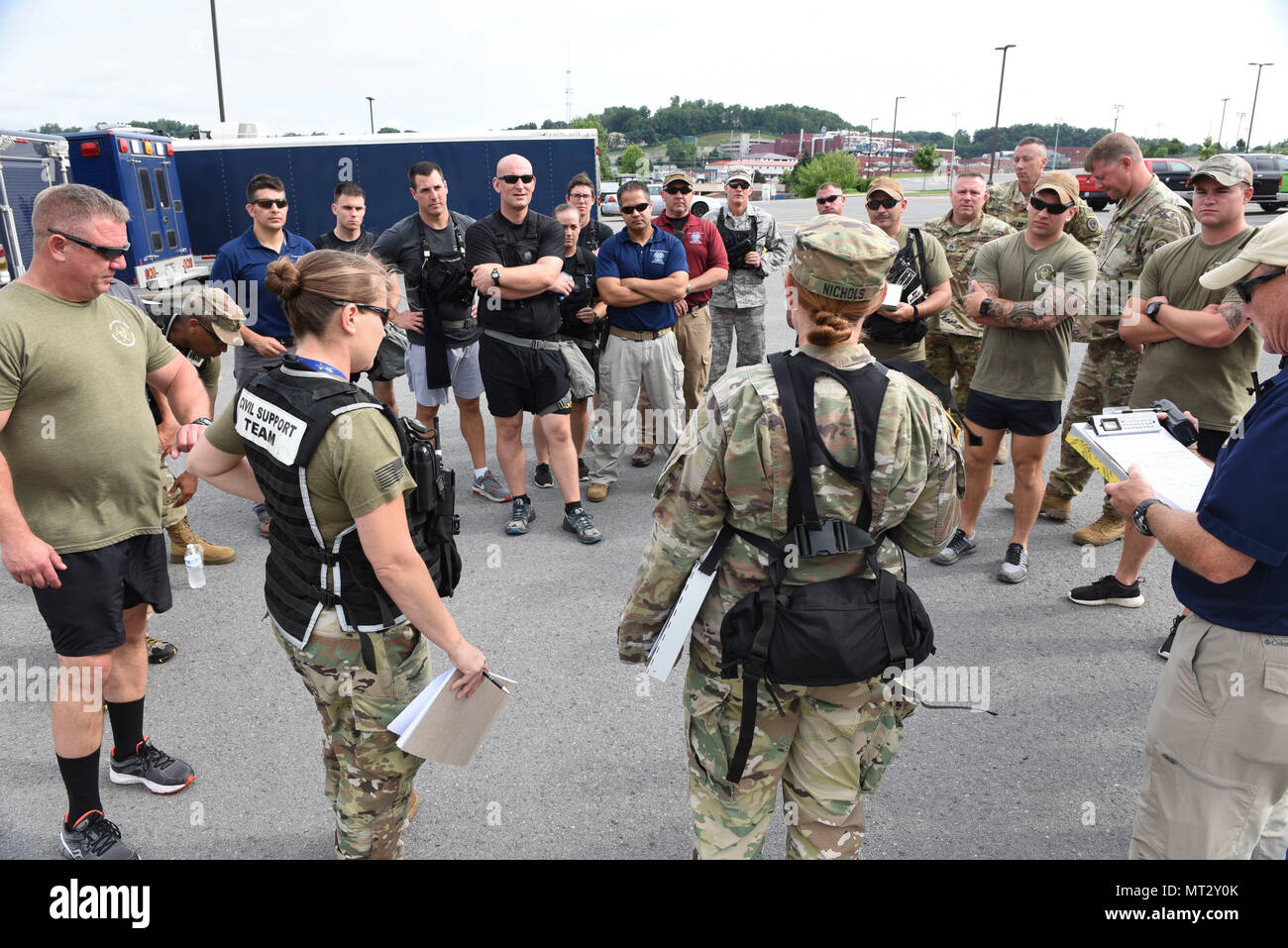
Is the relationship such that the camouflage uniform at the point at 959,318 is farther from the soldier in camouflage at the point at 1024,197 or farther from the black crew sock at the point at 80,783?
the black crew sock at the point at 80,783

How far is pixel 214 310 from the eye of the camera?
4.10 meters

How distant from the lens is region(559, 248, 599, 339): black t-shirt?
5973 mm

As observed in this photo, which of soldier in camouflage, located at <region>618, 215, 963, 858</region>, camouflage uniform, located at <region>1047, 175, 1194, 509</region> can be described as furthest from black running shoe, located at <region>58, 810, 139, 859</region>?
camouflage uniform, located at <region>1047, 175, 1194, 509</region>

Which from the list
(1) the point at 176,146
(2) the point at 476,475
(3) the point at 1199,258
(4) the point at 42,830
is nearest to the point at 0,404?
(4) the point at 42,830

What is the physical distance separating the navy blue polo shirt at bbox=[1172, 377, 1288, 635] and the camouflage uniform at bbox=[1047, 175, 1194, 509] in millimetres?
2647

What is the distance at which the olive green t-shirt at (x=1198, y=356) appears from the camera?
3.79 meters

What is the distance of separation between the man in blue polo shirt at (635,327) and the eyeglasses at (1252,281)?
13.1 feet

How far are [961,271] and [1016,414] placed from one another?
71.9 inches

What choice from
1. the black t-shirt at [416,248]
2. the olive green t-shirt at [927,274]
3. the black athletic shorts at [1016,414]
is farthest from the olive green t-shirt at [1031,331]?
the black t-shirt at [416,248]

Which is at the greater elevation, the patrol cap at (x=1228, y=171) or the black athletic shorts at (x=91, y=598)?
the patrol cap at (x=1228, y=171)

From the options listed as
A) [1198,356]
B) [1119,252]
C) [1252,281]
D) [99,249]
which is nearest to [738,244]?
[1119,252]

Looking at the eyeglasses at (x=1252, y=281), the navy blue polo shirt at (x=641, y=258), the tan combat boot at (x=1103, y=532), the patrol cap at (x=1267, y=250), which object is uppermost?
the patrol cap at (x=1267, y=250)

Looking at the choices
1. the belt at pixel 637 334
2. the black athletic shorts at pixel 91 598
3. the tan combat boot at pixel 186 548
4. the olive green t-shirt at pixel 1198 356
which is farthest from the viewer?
the belt at pixel 637 334

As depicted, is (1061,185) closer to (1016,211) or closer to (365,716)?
(1016,211)
